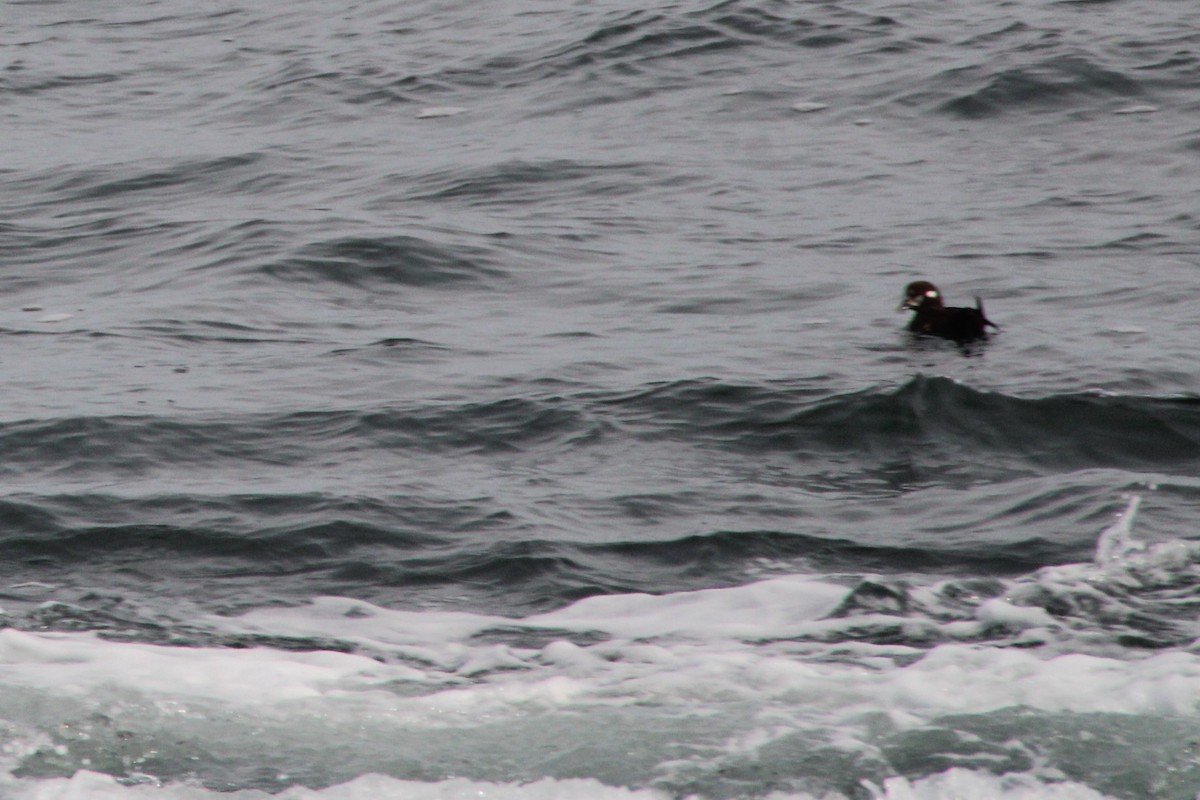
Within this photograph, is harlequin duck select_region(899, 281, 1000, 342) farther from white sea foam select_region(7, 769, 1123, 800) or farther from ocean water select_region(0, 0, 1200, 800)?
white sea foam select_region(7, 769, 1123, 800)

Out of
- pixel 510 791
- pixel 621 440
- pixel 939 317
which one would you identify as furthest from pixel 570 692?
pixel 939 317

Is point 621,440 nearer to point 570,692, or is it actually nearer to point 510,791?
point 570,692

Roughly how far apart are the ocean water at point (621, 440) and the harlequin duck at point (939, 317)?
162 mm

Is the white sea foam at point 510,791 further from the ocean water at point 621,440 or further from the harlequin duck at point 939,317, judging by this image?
the harlequin duck at point 939,317

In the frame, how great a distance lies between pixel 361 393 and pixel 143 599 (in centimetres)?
241

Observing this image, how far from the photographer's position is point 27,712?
14.8 feet

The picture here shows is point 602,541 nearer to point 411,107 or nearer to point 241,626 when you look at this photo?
point 241,626

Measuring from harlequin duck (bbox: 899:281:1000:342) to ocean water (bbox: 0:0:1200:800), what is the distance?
0.53 feet

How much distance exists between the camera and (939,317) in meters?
8.17

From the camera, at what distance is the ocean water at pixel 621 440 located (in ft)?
14.6

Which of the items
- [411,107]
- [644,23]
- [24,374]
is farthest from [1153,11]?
[24,374]

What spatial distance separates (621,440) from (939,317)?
1876 millimetres

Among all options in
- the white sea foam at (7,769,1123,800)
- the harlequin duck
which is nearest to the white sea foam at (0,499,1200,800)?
the white sea foam at (7,769,1123,800)

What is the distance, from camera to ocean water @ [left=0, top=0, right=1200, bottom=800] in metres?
4.46
